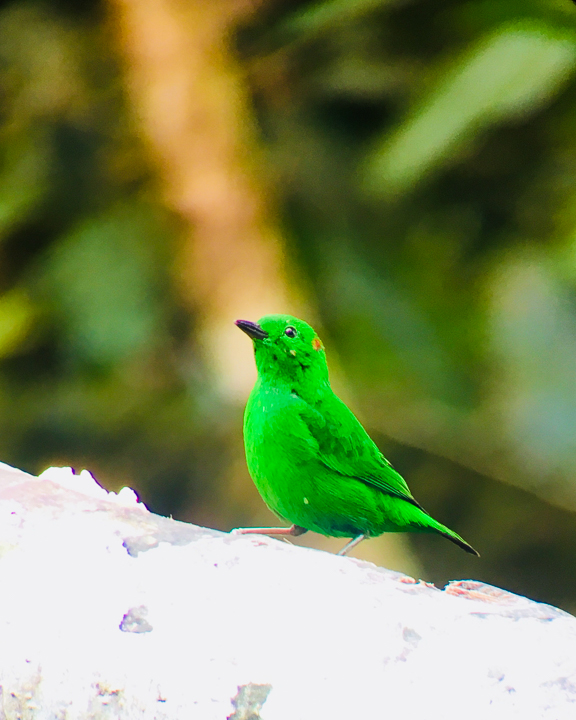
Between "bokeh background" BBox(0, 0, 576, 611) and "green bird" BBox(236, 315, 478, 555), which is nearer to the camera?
"green bird" BBox(236, 315, 478, 555)

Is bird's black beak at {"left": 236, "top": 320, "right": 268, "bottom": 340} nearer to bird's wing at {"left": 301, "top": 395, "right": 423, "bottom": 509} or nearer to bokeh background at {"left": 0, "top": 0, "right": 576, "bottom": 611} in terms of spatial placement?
bird's wing at {"left": 301, "top": 395, "right": 423, "bottom": 509}

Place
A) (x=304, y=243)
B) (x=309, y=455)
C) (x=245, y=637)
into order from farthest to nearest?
(x=304, y=243) < (x=309, y=455) < (x=245, y=637)

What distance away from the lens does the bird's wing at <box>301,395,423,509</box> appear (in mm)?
1192

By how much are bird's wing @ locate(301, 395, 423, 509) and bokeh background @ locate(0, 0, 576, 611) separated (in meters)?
1.40

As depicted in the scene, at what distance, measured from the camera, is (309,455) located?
1.16 meters

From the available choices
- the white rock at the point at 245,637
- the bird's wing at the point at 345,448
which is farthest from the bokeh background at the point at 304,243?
the white rock at the point at 245,637

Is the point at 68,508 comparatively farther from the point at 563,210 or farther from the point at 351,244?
the point at 563,210

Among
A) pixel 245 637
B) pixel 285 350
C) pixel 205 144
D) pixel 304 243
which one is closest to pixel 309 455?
pixel 285 350

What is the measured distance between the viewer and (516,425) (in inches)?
98.7

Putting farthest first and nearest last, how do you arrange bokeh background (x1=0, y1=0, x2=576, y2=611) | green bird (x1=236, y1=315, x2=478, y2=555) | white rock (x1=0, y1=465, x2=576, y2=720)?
1. bokeh background (x1=0, y1=0, x2=576, y2=611)
2. green bird (x1=236, y1=315, x2=478, y2=555)
3. white rock (x1=0, y1=465, x2=576, y2=720)

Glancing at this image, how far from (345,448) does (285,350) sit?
0.70 ft

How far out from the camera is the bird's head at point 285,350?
3.95 feet

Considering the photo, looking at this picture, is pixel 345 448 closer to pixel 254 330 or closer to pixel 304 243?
pixel 254 330

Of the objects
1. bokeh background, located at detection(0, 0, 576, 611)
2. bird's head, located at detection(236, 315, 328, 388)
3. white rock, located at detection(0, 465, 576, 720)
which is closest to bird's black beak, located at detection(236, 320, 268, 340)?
bird's head, located at detection(236, 315, 328, 388)
